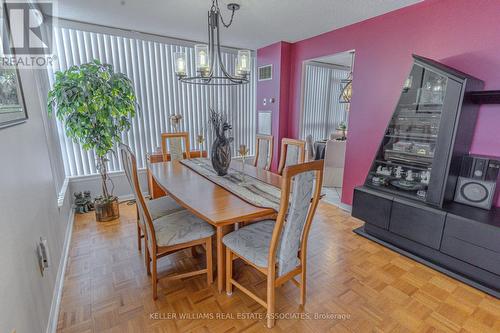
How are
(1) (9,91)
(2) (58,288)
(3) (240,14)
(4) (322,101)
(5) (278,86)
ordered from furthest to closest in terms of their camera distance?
(4) (322,101) < (5) (278,86) < (3) (240,14) < (2) (58,288) < (1) (9,91)

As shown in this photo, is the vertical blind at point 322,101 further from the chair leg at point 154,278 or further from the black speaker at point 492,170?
the chair leg at point 154,278

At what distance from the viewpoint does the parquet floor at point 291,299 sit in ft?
5.41

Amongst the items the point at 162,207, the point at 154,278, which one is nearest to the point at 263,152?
the point at 162,207

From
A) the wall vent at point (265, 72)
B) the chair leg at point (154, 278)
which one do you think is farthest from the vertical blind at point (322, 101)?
the chair leg at point (154, 278)

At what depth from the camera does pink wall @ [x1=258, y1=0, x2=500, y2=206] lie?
2.17m

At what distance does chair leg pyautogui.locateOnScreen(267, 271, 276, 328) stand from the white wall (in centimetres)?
126

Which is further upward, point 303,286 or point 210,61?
point 210,61

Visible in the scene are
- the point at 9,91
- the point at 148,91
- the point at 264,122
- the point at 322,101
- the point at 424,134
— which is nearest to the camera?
the point at 9,91

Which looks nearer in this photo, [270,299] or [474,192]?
[270,299]

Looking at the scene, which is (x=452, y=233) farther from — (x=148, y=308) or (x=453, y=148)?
(x=148, y=308)

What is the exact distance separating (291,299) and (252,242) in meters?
0.59

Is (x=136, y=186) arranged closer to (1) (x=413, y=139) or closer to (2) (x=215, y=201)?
(2) (x=215, y=201)

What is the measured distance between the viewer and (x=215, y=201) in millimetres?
1827

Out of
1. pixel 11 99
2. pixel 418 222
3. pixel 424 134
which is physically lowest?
pixel 418 222
